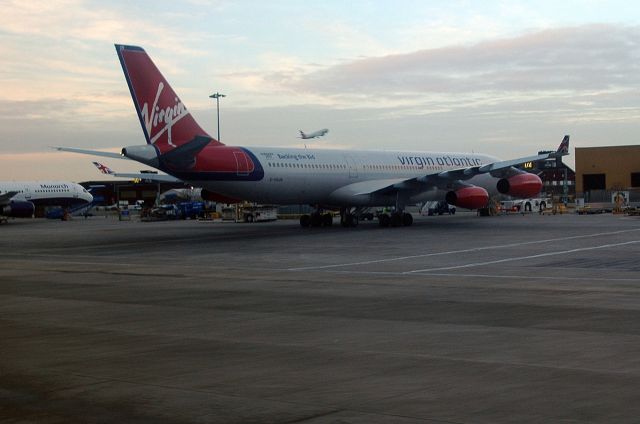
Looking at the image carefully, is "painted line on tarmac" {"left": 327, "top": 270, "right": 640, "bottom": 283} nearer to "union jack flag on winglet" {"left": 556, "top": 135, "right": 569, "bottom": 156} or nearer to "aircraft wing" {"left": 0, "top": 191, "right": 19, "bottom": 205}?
"union jack flag on winglet" {"left": 556, "top": 135, "right": 569, "bottom": 156}

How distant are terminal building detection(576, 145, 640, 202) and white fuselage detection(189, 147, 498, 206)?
57.7 meters

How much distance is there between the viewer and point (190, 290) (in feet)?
56.1

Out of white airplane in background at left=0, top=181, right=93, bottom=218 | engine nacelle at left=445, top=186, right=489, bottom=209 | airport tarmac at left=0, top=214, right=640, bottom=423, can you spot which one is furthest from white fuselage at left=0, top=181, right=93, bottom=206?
airport tarmac at left=0, top=214, right=640, bottom=423

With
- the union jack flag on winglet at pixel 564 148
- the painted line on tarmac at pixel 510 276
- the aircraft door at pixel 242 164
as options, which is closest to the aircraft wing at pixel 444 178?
the union jack flag on winglet at pixel 564 148

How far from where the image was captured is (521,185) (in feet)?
149

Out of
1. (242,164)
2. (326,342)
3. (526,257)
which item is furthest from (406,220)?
(326,342)

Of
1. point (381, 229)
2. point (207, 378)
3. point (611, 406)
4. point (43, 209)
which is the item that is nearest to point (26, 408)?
point (207, 378)

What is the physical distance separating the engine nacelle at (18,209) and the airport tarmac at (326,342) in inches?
1875

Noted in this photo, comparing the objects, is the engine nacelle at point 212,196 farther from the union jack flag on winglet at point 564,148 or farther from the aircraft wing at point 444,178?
the union jack flag on winglet at point 564,148

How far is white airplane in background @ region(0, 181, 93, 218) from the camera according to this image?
6838 centimetres

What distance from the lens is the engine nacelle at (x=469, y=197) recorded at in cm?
4191

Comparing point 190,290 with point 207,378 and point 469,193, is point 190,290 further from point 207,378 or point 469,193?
point 469,193

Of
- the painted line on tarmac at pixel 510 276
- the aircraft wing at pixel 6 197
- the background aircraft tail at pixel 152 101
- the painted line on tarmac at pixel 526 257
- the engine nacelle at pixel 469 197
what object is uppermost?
the background aircraft tail at pixel 152 101

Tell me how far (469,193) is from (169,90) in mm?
15645
